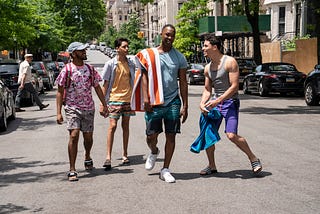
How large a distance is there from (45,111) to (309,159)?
438 inches

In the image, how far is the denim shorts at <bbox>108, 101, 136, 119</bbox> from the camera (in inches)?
301

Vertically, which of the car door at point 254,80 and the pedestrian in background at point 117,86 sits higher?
the pedestrian in background at point 117,86

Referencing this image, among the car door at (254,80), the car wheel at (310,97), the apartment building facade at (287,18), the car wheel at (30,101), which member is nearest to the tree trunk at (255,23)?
the car door at (254,80)

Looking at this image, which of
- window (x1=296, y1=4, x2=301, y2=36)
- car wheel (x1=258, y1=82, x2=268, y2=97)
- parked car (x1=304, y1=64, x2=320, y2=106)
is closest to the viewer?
parked car (x1=304, y1=64, x2=320, y2=106)

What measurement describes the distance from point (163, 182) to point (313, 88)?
A: 34.9 feet

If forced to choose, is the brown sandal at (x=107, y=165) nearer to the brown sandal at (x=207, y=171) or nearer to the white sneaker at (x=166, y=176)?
the white sneaker at (x=166, y=176)

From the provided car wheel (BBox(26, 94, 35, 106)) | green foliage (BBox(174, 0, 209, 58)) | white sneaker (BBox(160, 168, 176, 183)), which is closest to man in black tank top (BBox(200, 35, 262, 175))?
white sneaker (BBox(160, 168, 176, 183))

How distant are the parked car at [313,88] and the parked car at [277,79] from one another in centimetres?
379

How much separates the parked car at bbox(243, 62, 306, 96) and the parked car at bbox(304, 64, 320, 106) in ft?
12.4

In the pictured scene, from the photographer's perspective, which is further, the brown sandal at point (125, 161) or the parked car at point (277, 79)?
the parked car at point (277, 79)

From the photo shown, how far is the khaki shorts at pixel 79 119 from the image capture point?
22.4ft

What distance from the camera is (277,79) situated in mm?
20375

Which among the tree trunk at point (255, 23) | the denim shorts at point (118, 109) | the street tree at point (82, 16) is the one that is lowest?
the denim shorts at point (118, 109)

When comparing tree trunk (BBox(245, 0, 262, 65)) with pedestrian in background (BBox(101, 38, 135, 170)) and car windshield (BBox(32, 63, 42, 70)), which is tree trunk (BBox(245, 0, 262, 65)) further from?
pedestrian in background (BBox(101, 38, 135, 170))
